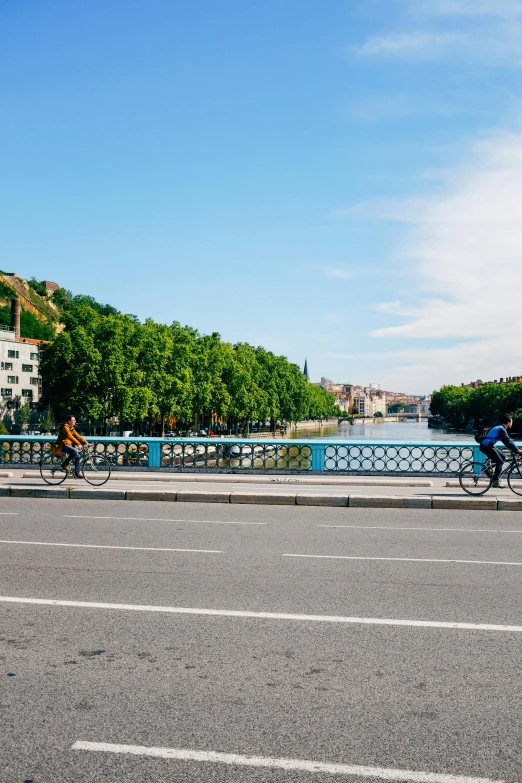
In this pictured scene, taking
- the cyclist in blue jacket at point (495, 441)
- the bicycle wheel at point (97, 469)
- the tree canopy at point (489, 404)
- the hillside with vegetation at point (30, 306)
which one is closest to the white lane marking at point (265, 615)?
the cyclist in blue jacket at point (495, 441)

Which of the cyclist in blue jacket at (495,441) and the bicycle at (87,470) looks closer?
the cyclist in blue jacket at (495,441)

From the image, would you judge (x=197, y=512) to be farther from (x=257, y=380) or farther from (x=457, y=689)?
(x=257, y=380)

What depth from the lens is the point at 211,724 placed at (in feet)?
13.2

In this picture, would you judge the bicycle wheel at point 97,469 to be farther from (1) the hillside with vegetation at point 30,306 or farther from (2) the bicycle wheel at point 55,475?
(1) the hillside with vegetation at point 30,306

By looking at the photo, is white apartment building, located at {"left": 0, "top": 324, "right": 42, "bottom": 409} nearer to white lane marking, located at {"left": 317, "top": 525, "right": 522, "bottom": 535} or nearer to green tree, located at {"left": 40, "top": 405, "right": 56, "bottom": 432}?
green tree, located at {"left": 40, "top": 405, "right": 56, "bottom": 432}

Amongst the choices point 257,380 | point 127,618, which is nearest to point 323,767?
point 127,618

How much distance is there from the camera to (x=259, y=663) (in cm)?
499

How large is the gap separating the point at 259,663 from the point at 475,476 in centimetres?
1241

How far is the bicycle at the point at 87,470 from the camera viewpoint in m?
18.2

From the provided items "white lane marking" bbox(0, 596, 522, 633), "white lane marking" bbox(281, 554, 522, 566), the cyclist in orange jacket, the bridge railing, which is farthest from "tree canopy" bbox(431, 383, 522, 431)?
"white lane marking" bbox(0, 596, 522, 633)

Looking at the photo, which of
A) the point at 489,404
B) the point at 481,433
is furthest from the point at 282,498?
the point at 489,404

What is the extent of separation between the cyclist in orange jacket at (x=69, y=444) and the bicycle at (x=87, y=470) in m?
0.10

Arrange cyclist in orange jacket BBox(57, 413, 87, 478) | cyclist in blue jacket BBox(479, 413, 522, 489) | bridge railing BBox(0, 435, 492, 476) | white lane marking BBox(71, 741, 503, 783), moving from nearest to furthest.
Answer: white lane marking BBox(71, 741, 503, 783) < cyclist in blue jacket BBox(479, 413, 522, 489) < cyclist in orange jacket BBox(57, 413, 87, 478) < bridge railing BBox(0, 435, 492, 476)

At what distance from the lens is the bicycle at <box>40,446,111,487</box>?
59.6 feet
